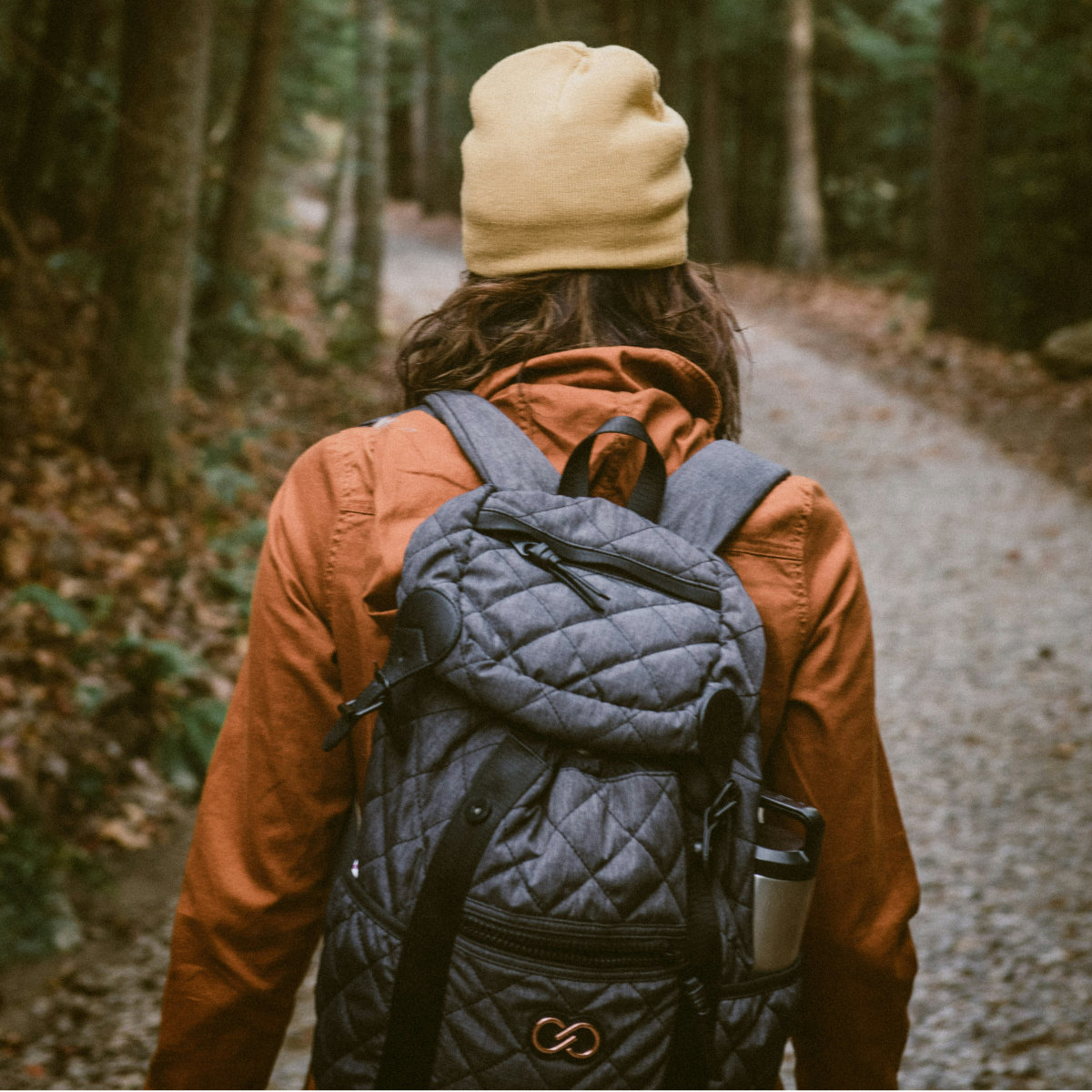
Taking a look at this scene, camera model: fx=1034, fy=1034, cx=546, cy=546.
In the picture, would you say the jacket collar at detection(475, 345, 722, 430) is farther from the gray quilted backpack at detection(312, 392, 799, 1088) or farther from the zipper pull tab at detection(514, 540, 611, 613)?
the zipper pull tab at detection(514, 540, 611, 613)

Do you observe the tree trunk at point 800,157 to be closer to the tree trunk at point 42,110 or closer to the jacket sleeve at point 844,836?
the tree trunk at point 42,110

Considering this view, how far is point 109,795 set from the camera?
4777 millimetres

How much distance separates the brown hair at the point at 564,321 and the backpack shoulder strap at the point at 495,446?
0.42ft

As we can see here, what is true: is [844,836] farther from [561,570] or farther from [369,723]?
[369,723]

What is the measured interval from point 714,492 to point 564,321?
38 centimetres

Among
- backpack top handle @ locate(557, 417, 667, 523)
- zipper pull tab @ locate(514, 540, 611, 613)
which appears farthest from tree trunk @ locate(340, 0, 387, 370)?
zipper pull tab @ locate(514, 540, 611, 613)

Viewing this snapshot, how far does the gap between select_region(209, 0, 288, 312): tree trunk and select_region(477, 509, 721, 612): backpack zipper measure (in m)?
10.7

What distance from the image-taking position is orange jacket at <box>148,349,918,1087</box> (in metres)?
1.47

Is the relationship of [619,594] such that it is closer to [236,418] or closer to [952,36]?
[236,418]

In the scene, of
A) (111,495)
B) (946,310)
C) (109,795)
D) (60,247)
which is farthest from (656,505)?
(946,310)

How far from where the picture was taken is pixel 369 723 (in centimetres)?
150

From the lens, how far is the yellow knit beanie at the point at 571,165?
5.12ft

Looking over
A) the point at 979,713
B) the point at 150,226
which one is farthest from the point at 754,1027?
the point at 150,226

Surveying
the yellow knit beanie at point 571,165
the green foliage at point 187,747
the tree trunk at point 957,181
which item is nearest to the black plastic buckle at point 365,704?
the yellow knit beanie at point 571,165
